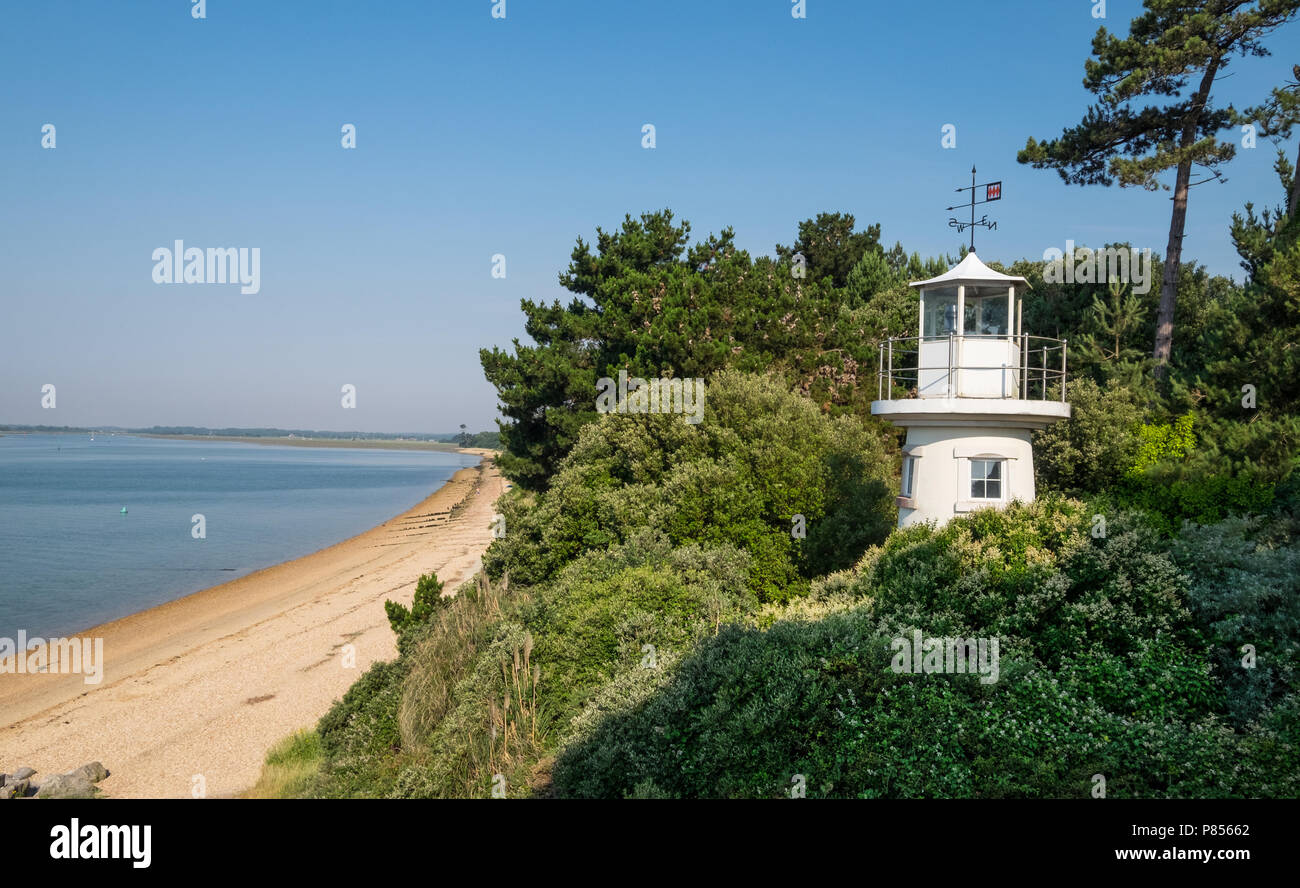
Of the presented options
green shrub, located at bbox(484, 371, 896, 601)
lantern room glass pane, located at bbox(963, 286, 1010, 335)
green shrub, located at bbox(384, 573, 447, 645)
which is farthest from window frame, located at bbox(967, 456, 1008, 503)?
green shrub, located at bbox(384, 573, 447, 645)

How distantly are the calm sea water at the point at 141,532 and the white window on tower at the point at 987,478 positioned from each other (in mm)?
30293

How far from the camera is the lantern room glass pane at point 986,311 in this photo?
1162 centimetres

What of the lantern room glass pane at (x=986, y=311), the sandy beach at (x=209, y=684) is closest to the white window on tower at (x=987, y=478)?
the lantern room glass pane at (x=986, y=311)

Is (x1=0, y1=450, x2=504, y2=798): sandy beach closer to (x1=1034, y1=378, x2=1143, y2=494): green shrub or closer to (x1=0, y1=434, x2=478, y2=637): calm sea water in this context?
(x1=0, y1=434, x2=478, y2=637): calm sea water

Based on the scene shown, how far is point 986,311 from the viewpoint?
11742mm

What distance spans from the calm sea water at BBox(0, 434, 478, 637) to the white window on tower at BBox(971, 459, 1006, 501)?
3029 centimetres

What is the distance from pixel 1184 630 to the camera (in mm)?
8375

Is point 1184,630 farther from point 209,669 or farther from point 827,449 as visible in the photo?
point 209,669

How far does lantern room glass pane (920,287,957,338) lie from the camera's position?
11633 mm

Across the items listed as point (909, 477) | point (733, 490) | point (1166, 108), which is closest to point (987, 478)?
point (909, 477)

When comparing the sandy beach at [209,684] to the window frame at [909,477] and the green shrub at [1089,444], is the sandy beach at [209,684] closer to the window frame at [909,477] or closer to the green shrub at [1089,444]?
the window frame at [909,477]

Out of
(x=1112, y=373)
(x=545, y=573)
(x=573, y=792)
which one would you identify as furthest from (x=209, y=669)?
(x=1112, y=373)

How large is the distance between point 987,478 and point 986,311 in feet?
8.07
